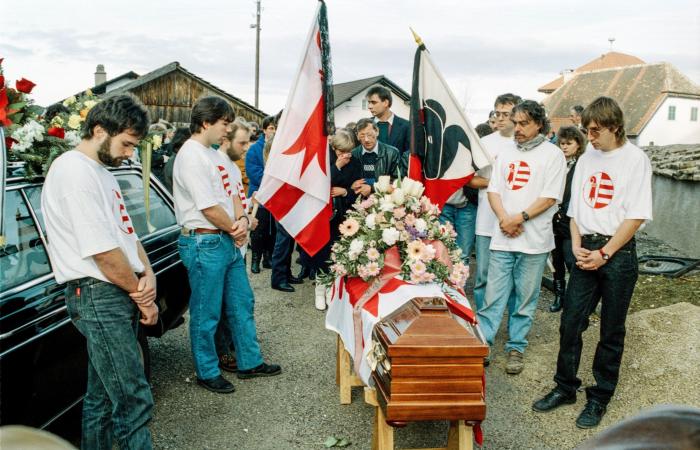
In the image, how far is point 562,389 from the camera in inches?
168

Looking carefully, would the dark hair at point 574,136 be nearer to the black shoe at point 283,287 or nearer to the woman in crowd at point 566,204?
the woman in crowd at point 566,204

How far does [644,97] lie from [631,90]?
5.17 feet

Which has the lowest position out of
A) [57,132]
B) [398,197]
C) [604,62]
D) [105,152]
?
[398,197]

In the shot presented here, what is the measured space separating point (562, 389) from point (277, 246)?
4.07 m

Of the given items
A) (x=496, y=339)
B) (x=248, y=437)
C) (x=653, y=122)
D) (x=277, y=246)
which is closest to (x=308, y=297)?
(x=277, y=246)

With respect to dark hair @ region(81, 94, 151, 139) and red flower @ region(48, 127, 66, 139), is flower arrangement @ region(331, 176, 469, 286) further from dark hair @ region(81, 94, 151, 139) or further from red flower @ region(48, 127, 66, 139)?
red flower @ region(48, 127, 66, 139)

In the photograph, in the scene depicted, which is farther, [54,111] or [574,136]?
[574,136]

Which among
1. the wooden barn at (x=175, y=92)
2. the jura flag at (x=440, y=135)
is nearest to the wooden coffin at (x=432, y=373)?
the jura flag at (x=440, y=135)

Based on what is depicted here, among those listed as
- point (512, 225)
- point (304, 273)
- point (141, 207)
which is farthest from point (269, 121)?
point (512, 225)

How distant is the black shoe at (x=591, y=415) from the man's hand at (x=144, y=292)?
2.95 metres

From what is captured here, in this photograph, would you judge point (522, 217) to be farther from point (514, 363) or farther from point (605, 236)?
point (514, 363)

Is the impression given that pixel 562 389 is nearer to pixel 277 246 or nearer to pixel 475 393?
pixel 475 393

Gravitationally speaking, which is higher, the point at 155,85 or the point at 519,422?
the point at 155,85

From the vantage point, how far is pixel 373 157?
21.4 ft
